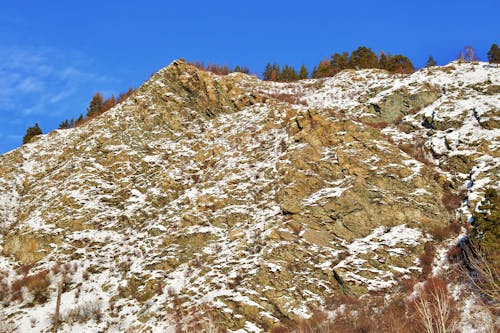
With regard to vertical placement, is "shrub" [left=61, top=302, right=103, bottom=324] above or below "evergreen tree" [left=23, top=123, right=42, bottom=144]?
below

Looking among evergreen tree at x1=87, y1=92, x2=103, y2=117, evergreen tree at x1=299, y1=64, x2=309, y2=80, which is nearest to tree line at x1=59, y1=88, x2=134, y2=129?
evergreen tree at x1=87, y1=92, x2=103, y2=117

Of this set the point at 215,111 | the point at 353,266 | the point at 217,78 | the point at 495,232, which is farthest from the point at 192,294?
the point at 217,78

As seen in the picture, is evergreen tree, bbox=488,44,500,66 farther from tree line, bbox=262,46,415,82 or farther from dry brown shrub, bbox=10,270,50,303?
dry brown shrub, bbox=10,270,50,303

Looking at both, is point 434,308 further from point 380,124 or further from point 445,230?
point 380,124

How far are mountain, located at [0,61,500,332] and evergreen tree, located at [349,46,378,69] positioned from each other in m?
25.5

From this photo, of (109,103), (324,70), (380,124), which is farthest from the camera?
(324,70)

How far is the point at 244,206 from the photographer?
89.4ft

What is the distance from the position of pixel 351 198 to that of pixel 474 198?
6.97 meters

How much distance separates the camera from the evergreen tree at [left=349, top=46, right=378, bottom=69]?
2609 inches

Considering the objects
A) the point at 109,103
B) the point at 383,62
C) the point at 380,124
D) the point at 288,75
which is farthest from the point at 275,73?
the point at 380,124

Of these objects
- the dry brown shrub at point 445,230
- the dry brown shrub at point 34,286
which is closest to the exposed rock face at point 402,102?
the dry brown shrub at point 445,230

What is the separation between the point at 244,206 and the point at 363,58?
51034mm

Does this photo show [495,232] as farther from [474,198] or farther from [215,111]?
[215,111]

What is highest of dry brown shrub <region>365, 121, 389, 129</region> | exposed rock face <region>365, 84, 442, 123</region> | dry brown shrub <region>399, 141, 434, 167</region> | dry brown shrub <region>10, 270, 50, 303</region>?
exposed rock face <region>365, 84, 442, 123</region>
